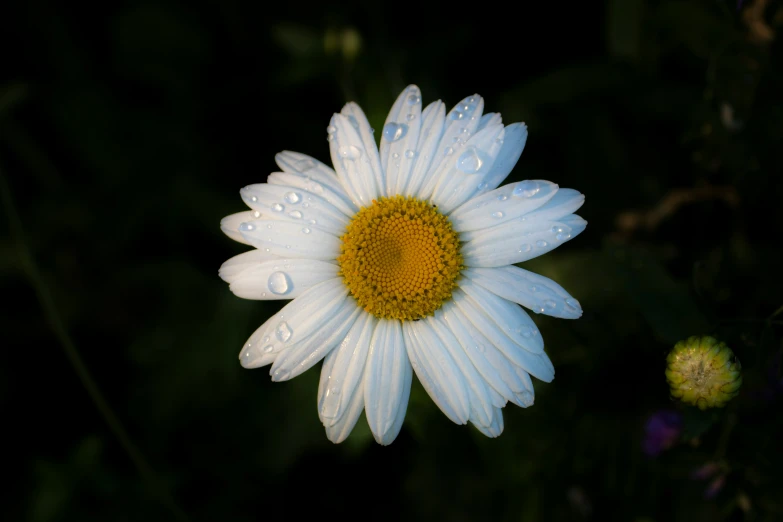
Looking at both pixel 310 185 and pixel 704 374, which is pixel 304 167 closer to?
pixel 310 185

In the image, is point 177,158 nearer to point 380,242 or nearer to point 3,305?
point 3,305

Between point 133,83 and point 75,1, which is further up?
point 75,1

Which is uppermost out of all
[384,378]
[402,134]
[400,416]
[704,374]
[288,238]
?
[402,134]

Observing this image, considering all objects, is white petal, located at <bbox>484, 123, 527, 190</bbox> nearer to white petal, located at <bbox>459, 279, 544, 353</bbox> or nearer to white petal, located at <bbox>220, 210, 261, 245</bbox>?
white petal, located at <bbox>459, 279, 544, 353</bbox>

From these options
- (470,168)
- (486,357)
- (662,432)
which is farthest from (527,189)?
(662,432)

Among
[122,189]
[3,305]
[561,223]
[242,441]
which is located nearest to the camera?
[561,223]

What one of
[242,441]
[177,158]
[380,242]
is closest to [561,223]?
[380,242]

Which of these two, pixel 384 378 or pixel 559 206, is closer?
pixel 559 206
